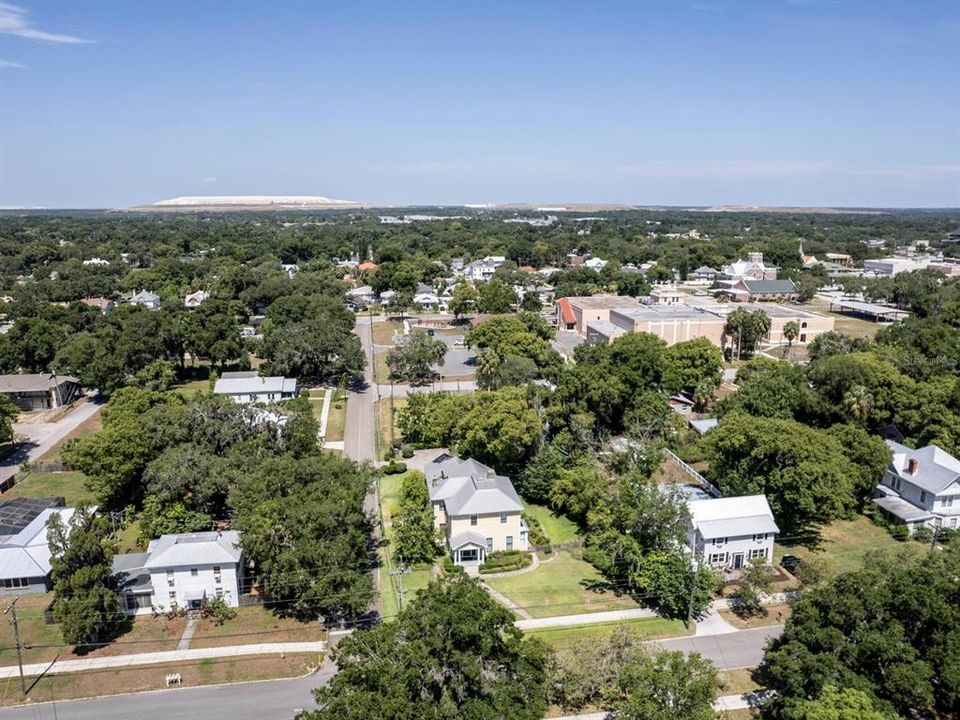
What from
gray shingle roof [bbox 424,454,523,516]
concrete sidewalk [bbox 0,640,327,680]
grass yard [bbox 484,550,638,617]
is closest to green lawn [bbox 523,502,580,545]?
grass yard [bbox 484,550,638,617]

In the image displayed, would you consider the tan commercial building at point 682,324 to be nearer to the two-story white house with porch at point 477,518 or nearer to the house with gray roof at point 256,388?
the house with gray roof at point 256,388

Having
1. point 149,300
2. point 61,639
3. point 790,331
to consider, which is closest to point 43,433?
point 61,639

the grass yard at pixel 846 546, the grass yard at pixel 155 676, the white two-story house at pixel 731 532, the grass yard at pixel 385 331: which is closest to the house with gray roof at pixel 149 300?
the grass yard at pixel 385 331

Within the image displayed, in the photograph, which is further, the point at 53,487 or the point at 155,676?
the point at 53,487

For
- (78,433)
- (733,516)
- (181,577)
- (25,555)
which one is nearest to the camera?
(181,577)

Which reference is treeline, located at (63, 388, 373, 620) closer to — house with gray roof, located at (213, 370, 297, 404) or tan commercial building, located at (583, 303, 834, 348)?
house with gray roof, located at (213, 370, 297, 404)

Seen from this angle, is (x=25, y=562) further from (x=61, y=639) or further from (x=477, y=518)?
(x=477, y=518)

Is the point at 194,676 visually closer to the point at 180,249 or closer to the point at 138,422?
the point at 138,422
